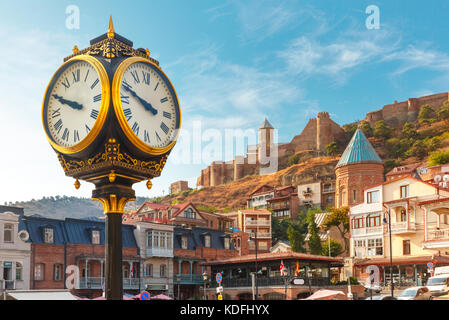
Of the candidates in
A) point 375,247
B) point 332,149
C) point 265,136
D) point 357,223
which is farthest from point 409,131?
point 375,247

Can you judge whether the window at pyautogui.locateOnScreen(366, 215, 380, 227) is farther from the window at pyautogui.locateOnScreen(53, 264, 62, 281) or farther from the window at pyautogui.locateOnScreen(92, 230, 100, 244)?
the window at pyautogui.locateOnScreen(53, 264, 62, 281)

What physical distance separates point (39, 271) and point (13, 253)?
2.48 meters

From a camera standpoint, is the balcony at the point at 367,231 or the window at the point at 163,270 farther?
the balcony at the point at 367,231

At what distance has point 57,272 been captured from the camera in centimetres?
4128

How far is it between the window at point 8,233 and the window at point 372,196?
30.4 m

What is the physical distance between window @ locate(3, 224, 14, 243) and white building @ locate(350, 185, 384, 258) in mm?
29679

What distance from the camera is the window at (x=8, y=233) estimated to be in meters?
38.1

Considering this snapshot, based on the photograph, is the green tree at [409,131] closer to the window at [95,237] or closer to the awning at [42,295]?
the window at [95,237]

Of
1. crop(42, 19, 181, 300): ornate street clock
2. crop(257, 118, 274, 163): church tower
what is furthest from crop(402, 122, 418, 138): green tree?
crop(42, 19, 181, 300): ornate street clock

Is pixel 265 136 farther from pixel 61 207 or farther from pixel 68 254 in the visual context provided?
pixel 68 254

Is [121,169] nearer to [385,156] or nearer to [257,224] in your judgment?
[257,224]

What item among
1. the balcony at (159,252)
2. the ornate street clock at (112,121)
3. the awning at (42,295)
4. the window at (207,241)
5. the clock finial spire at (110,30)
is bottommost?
the awning at (42,295)

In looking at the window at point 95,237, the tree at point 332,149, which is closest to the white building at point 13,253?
the window at point 95,237
